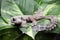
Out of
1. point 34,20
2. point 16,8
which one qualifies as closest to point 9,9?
point 16,8

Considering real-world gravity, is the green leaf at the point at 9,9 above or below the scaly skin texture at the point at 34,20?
above

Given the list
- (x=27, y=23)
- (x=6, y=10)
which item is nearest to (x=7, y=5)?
(x=6, y=10)

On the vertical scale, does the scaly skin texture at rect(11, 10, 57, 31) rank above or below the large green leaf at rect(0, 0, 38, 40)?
below

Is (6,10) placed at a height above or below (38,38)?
above

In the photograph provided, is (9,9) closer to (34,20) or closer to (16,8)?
(16,8)

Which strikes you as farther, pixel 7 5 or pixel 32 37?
pixel 7 5

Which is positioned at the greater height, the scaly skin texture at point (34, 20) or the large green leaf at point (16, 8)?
the large green leaf at point (16, 8)

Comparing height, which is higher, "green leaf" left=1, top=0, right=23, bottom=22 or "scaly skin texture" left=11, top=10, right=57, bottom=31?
"green leaf" left=1, top=0, right=23, bottom=22

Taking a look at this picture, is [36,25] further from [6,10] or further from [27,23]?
[6,10]
